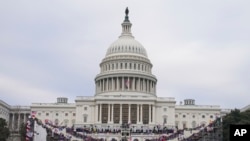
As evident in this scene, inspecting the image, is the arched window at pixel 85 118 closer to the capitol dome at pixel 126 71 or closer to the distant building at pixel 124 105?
the distant building at pixel 124 105

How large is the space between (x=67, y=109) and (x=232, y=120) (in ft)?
262

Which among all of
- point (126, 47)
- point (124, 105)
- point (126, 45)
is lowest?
point (124, 105)

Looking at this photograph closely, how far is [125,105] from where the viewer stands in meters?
135

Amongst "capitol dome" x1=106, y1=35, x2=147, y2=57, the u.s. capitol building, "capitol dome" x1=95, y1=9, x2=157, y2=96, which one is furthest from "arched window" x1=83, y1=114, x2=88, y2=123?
"capitol dome" x1=106, y1=35, x2=147, y2=57

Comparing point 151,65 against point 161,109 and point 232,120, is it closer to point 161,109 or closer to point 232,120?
point 161,109

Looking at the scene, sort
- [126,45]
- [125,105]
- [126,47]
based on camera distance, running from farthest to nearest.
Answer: [126,45]
[126,47]
[125,105]

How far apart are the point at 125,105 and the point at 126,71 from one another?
59.1 feet

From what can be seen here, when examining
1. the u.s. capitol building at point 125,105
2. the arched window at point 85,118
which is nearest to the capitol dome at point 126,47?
the u.s. capitol building at point 125,105

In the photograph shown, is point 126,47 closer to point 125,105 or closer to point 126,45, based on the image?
point 126,45

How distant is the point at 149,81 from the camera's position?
15312cm

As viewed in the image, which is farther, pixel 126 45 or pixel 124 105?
pixel 126 45

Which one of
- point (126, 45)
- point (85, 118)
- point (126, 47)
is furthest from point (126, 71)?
point (85, 118)

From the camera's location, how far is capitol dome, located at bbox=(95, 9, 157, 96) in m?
148

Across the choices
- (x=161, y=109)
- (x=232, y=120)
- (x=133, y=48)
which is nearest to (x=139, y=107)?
(x=161, y=109)
